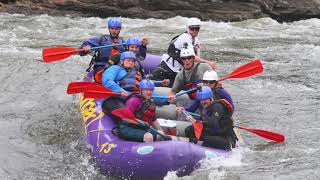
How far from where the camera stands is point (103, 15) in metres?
19.0

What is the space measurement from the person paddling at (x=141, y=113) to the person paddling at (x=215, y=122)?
50cm

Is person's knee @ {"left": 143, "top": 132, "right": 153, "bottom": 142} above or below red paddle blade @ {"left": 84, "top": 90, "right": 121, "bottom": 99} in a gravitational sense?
below

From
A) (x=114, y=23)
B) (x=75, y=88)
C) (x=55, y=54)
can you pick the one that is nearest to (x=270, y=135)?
(x=75, y=88)

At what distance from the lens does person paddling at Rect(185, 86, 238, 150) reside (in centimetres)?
645

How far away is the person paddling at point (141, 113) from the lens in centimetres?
646

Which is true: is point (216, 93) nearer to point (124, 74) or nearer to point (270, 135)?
point (270, 135)

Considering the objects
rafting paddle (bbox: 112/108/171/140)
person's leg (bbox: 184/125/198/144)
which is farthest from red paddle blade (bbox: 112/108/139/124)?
person's leg (bbox: 184/125/198/144)

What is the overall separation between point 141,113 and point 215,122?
2.92ft

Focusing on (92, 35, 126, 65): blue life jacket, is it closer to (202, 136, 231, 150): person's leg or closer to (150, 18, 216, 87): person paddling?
(150, 18, 216, 87): person paddling

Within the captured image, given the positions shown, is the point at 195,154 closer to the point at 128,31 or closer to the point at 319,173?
the point at 319,173

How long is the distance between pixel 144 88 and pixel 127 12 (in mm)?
12692

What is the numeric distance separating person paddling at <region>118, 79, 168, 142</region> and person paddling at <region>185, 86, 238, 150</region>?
500 millimetres

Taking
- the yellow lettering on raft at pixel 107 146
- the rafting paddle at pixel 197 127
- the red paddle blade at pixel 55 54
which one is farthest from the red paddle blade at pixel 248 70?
the red paddle blade at pixel 55 54

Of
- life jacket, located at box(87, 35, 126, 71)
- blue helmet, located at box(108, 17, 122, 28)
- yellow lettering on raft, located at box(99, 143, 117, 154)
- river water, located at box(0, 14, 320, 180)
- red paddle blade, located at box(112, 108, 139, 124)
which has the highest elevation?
blue helmet, located at box(108, 17, 122, 28)
